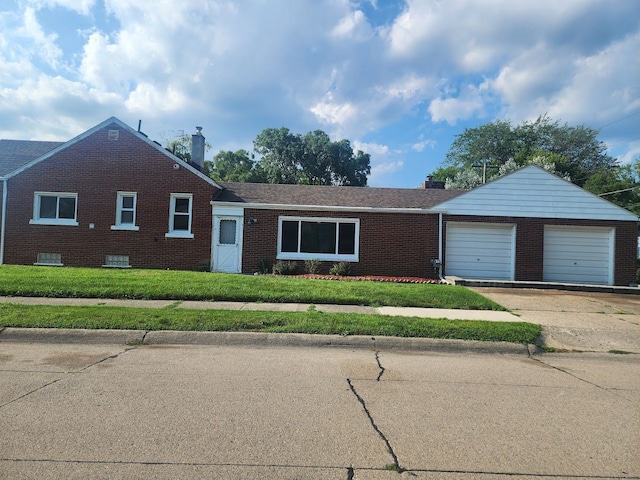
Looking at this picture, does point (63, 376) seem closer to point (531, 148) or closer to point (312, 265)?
point (312, 265)

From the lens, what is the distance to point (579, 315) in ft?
32.0

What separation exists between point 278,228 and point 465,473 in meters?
13.8

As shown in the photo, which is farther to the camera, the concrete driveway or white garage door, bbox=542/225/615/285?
white garage door, bbox=542/225/615/285

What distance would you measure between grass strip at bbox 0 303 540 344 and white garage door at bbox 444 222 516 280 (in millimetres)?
8384

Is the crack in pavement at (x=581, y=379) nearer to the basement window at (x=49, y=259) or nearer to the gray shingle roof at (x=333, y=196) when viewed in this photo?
the gray shingle roof at (x=333, y=196)

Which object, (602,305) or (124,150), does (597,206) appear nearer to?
(602,305)

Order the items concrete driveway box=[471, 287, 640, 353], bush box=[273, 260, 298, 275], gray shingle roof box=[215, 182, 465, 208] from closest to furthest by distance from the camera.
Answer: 1. concrete driveway box=[471, 287, 640, 353]
2. bush box=[273, 260, 298, 275]
3. gray shingle roof box=[215, 182, 465, 208]

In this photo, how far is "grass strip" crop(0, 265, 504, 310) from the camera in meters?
10.3

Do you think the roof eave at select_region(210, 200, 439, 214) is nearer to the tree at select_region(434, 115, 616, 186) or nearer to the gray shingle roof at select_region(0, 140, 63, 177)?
the gray shingle roof at select_region(0, 140, 63, 177)

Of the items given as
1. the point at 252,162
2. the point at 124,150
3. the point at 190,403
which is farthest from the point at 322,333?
the point at 252,162

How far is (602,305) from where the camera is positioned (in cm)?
1138

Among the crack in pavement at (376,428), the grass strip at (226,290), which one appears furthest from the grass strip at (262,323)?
the crack in pavement at (376,428)


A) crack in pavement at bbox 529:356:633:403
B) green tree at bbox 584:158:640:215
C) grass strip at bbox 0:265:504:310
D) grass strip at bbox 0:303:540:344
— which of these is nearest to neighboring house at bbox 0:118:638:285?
grass strip at bbox 0:265:504:310

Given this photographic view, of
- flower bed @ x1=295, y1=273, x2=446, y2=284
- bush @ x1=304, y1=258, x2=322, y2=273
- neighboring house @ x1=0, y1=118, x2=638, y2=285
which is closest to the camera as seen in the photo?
flower bed @ x1=295, y1=273, x2=446, y2=284
